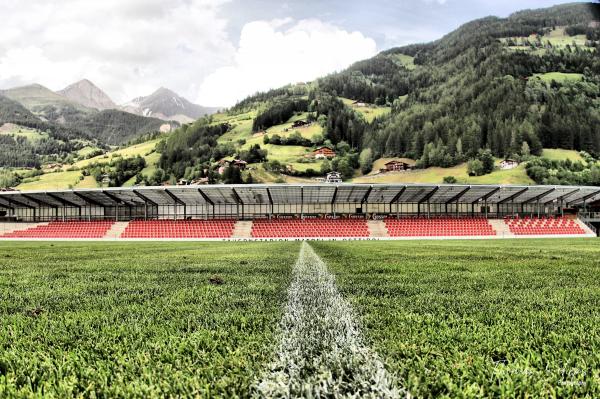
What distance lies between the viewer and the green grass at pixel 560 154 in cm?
14738

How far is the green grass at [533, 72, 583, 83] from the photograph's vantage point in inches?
7461

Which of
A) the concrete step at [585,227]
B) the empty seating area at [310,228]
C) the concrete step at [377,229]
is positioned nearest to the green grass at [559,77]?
the concrete step at [585,227]

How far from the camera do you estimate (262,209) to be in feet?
185

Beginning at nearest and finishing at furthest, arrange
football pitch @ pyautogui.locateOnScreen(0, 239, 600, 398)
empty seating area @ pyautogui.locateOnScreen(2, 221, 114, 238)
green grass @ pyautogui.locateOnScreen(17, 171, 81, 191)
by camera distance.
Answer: football pitch @ pyautogui.locateOnScreen(0, 239, 600, 398) → empty seating area @ pyautogui.locateOnScreen(2, 221, 114, 238) → green grass @ pyautogui.locateOnScreen(17, 171, 81, 191)

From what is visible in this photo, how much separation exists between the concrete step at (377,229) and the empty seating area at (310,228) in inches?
21.0

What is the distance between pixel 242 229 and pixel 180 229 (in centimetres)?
740

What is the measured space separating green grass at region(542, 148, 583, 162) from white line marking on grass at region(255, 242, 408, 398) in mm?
167014

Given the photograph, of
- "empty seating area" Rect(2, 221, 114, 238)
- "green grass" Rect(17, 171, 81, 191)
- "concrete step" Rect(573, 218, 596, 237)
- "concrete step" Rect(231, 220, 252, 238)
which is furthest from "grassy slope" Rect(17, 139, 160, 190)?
"concrete step" Rect(573, 218, 596, 237)

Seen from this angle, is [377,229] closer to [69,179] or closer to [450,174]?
[450,174]

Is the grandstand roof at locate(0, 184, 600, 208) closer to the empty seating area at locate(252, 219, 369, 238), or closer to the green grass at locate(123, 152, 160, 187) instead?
the empty seating area at locate(252, 219, 369, 238)

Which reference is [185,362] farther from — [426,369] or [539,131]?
[539,131]

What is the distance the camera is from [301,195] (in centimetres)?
5103

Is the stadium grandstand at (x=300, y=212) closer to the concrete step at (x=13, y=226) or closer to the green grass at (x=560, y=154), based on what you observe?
the concrete step at (x=13, y=226)

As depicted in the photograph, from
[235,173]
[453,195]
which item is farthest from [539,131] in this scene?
[453,195]
